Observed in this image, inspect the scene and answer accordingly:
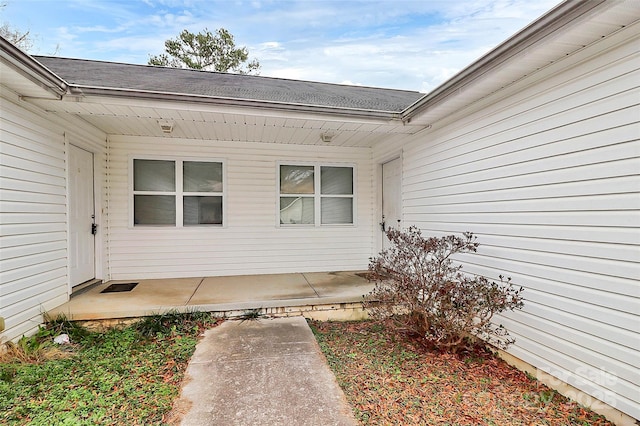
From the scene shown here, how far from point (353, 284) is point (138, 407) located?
3.30 meters

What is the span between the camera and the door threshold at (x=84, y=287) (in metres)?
4.16

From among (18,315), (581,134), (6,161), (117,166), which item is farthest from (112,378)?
(581,134)

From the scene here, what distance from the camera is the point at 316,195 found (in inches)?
234

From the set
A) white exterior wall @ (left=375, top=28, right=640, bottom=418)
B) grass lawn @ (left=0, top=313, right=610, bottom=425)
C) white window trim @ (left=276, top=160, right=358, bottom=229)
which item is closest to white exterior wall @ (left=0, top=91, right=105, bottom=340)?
grass lawn @ (left=0, top=313, right=610, bottom=425)

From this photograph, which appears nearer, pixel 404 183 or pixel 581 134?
pixel 581 134

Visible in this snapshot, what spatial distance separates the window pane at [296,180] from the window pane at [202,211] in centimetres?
123

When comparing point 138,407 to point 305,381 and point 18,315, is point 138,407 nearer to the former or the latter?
point 305,381

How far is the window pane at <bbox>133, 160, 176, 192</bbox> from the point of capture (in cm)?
520

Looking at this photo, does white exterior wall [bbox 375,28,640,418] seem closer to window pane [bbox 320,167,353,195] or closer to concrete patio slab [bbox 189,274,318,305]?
concrete patio slab [bbox 189,274,318,305]

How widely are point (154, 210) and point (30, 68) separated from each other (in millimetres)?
2957

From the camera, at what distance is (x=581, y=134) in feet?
7.57

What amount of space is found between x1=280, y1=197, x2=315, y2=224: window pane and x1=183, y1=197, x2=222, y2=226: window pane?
1170mm

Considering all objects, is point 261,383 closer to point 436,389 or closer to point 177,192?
point 436,389

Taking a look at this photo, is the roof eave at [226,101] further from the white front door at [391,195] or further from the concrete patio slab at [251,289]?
the concrete patio slab at [251,289]
